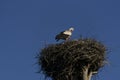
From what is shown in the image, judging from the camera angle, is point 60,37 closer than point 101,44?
No

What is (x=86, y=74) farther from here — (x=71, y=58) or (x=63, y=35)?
(x=63, y=35)

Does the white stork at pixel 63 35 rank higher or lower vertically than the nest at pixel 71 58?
higher

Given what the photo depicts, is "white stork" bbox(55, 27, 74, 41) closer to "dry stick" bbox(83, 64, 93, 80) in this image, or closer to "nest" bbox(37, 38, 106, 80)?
"nest" bbox(37, 38, 106, 80)

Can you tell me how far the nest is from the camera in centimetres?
2227

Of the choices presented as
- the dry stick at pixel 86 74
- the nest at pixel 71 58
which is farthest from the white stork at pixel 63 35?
the dry stick at pixel 86 74

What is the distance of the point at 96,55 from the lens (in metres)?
22.3

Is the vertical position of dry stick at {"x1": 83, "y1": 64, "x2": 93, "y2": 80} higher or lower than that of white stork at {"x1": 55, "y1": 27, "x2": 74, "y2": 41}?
lower

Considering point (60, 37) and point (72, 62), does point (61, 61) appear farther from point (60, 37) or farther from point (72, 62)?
point (60, 37)

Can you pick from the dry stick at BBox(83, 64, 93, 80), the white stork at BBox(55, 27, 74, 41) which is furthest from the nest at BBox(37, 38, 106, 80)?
the white stork at BBox(55, 27, 74, 41)

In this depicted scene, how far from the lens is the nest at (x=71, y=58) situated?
877 inches

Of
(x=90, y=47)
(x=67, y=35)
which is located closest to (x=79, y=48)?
(x=90, y=47)

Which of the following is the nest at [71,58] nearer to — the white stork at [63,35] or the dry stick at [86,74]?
the dry stick at [86,74]

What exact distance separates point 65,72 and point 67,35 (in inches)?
90.5

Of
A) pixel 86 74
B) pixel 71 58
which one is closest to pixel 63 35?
pixel 86 74
